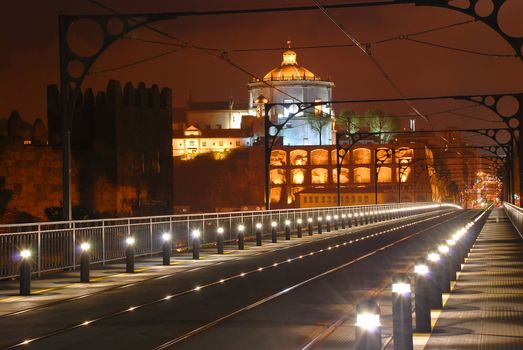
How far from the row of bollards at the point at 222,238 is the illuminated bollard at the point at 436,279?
8528 mm

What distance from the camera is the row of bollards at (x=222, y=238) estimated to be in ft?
69.1

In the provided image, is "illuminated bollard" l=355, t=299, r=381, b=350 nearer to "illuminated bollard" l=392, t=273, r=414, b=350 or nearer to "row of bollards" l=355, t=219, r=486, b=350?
"row of bollards" l=355, t=219, r=486, b=350

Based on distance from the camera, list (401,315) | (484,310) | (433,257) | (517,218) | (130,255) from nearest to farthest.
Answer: (401,315), (484,310), (433,257), (130,255), (517,218)

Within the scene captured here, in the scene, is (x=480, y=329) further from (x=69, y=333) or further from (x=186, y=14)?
(x=186, y=14)

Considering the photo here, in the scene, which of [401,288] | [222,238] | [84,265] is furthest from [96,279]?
[401,288]

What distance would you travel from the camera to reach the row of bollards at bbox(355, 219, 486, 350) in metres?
8.99

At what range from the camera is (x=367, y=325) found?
8977 millimetres

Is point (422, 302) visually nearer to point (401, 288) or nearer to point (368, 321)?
point (401, 288)

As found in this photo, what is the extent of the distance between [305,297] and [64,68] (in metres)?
12.3

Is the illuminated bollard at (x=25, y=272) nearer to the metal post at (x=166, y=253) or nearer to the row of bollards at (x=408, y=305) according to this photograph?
the row of bollards at (x=408, y=305)

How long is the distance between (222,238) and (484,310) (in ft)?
68.0

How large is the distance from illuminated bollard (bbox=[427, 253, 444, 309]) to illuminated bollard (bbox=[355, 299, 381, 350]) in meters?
6.70

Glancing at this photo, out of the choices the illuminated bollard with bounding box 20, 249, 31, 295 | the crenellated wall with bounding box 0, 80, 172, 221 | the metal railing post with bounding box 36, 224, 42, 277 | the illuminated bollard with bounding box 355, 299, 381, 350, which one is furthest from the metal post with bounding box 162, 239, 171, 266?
the crenellated wall with bounding box 0, 80, 172, 221

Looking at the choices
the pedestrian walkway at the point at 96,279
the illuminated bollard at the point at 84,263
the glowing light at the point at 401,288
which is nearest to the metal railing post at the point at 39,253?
the pedestrian walkway at the point at 96,279
